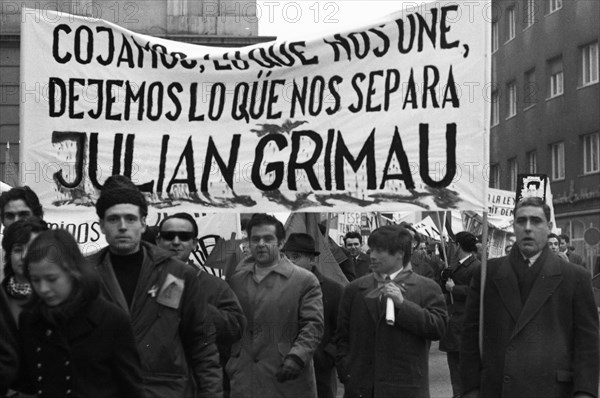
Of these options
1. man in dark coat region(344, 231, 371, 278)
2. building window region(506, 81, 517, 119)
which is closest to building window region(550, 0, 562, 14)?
building window region(506, 81, 517, 119)

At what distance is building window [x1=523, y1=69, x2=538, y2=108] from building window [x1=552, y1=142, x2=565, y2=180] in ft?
7.40

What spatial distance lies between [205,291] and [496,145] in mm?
46390

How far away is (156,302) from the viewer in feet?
19.8

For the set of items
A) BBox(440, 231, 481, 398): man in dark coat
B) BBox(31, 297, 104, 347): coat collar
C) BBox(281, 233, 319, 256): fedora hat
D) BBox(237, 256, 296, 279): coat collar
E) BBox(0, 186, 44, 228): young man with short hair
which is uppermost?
BBox(0, 186, 44, 228): young man with short hair

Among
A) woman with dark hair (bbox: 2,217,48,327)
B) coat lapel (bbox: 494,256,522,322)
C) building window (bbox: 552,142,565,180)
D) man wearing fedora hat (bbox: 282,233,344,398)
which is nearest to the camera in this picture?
woman with dark hair (bbox: 2,217,48,327)

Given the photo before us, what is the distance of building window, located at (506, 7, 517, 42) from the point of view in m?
48.9

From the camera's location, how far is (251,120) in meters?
8.20

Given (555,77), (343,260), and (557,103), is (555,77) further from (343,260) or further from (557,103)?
(343,260)

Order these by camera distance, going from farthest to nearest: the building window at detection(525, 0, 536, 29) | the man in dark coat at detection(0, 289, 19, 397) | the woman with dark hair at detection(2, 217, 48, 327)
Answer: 1. the building window at detection(525, 0, 536, 29)
2. the woman with dark hair at detection(2, 217, 48, 327)
3. the man in dark coat at detection(0, 289, 19, 397)

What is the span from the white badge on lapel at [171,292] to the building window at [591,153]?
3653 cm

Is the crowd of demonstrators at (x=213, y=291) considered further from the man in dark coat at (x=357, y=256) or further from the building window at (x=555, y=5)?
the building window at (x=555, y=5)

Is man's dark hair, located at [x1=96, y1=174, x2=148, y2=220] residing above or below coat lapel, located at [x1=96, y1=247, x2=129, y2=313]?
above

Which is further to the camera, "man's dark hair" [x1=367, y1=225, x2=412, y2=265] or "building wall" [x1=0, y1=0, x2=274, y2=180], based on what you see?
"building wall" [x1=0, y1=0, x2=274, y2=180]

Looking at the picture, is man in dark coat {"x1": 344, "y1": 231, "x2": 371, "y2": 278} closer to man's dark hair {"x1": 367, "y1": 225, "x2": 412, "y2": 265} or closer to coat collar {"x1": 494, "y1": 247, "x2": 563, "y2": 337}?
man's dark hair {"x1": 367, "y1": 225, "x2": 412, "y2": 265}
